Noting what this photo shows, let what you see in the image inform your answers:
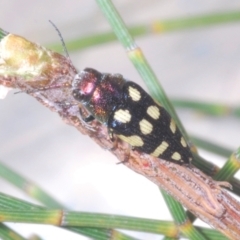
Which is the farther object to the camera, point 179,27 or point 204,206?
point 179,27

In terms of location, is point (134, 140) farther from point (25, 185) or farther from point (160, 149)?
point (25, 185)

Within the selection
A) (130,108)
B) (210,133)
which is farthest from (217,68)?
(130,108)

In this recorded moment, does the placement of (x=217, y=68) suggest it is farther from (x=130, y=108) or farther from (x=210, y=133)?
(x=130, y=108)

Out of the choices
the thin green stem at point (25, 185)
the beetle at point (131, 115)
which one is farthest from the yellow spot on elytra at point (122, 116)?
the thin green stem at point (25, 185)

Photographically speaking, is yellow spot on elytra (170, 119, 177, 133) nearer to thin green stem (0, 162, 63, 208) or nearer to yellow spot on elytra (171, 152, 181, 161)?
yellow spot on elytra (171, 152, 181, 161)

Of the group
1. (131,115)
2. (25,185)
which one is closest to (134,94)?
(131,115)

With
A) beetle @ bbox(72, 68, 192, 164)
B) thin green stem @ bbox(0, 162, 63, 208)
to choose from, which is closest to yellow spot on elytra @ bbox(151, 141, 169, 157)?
beetle @ bbox(72, 68, 192, 164)

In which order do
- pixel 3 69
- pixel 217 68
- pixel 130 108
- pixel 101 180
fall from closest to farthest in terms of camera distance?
pixel 3 69 → pixel 130 108 → pixel 101 180 → pixel 217 68
